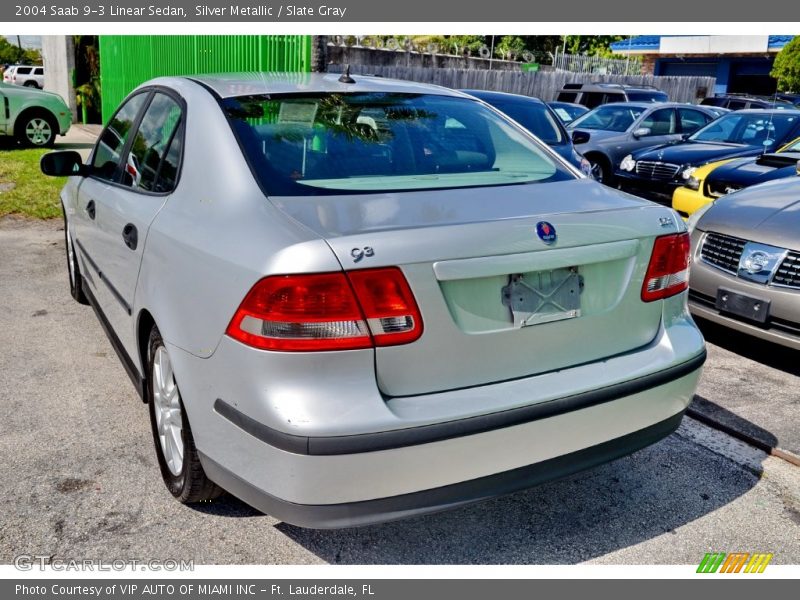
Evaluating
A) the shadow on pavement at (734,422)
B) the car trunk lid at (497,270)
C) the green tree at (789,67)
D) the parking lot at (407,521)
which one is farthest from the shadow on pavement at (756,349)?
the green tree at (789,67)

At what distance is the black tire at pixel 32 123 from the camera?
14375 millimetres

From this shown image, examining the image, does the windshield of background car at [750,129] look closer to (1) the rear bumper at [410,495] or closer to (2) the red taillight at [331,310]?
(1) the rear bumper at [410,495]

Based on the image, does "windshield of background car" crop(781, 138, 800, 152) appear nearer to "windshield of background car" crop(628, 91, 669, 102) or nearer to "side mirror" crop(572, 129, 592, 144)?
"side mirror" crop(572, 129, 592, 144)

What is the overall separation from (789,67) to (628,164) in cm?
2306

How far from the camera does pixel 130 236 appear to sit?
10.5 ft

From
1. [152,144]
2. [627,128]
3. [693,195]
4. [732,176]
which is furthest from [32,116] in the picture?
[152,144]

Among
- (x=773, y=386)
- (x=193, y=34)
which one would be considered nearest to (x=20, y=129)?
(x=193, y=34)

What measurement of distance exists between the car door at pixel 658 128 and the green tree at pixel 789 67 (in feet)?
65.0

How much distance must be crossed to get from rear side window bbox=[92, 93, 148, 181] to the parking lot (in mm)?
1129

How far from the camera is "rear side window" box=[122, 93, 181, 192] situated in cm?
323

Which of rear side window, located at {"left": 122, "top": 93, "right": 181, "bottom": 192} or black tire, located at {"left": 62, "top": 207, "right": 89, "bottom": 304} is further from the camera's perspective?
black tire, located at {"left": 62, "top": 207, "right": 89, "bottom": 304}

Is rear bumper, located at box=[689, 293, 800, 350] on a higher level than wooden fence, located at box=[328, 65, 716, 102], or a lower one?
lower

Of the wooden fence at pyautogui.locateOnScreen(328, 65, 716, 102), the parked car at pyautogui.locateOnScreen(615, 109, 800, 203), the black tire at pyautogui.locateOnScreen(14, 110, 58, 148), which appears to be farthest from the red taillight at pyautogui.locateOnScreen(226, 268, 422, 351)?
the black tire at pyautogui.locateOnScreen(14, 110, 58, 148)

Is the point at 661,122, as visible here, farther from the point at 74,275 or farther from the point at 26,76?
the point at 26,76
